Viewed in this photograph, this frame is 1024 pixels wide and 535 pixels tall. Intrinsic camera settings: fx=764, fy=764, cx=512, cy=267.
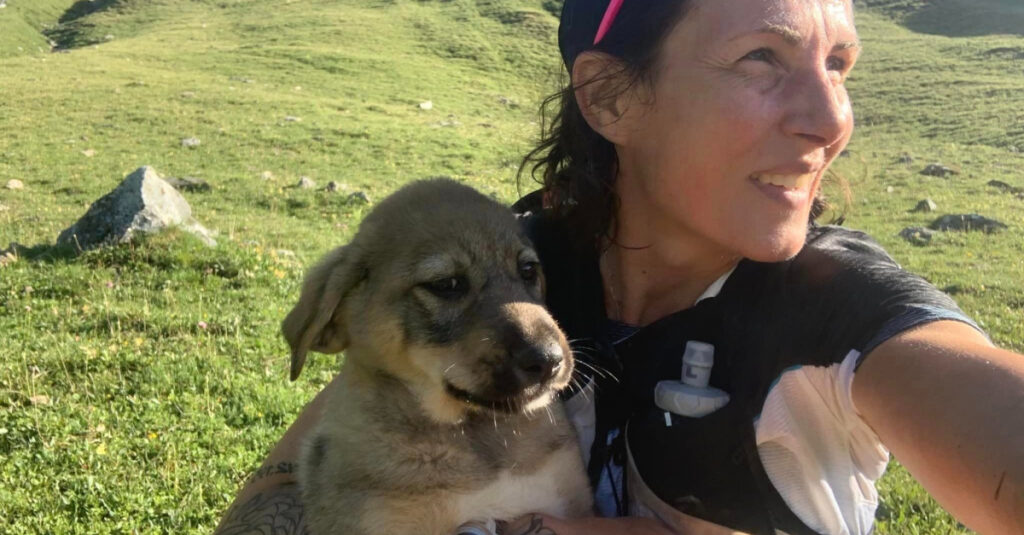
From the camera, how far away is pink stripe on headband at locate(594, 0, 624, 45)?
2.65 m

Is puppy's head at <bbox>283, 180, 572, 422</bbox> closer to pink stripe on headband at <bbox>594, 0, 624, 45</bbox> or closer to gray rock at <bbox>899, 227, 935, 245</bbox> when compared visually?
pink stripe on headband at <bbox>594, 0, 624, 45</bbox>

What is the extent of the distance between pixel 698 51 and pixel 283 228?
410 inches

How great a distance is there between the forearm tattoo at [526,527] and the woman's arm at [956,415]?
3.90 ft

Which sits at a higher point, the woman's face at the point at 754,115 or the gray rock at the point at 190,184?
the woman's face at the point at 754,115

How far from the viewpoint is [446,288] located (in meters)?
2.97

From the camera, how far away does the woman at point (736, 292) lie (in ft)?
6.02

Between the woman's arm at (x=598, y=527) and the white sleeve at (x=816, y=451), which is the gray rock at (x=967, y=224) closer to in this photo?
the white sleeve at (x=816, y=451)

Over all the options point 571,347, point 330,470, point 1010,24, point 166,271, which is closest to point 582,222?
point 571,347

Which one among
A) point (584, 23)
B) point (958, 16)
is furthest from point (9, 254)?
point (958, 16)

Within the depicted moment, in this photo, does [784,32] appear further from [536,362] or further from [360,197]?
[360,197]

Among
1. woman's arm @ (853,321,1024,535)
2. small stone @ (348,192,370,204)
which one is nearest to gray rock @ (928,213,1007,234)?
small stone @ (348,192,370,204)

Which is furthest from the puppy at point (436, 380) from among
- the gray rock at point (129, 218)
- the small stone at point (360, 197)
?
the small stone at point (360, 197)

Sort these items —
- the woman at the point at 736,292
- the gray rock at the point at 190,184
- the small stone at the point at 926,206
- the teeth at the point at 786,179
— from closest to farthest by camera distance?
the woman at the point at 736,292, the teeth at the point at 786,179, the gray rock at the point at 190,184, the small stone at the point at 926,206

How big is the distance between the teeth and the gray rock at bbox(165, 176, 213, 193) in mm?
14221
